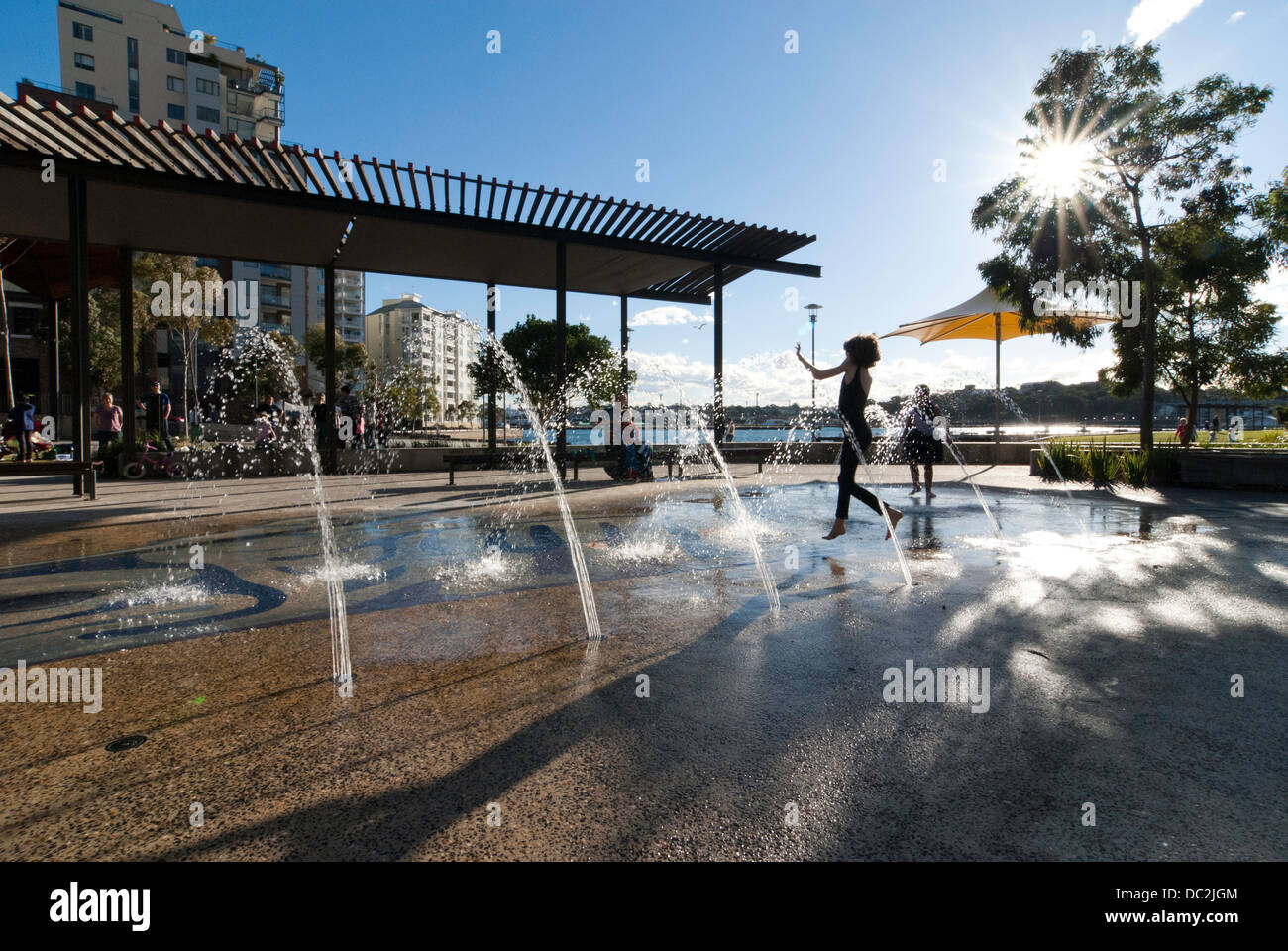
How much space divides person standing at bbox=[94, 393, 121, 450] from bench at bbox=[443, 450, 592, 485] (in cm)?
697

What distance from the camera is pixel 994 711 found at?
281 cm

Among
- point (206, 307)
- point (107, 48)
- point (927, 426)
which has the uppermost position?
point (107, 48)

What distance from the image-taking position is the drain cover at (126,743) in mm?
2477

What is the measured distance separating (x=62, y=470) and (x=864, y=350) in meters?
10.7

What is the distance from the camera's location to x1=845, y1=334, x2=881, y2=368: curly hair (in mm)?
6379

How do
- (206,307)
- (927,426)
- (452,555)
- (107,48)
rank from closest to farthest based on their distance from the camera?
(452,555) < (927,426) < (206,307) < (107,48)

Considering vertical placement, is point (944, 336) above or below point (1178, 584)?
above

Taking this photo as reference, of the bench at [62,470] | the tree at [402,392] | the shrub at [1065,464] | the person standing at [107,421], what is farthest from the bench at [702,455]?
the tree at [402,392]

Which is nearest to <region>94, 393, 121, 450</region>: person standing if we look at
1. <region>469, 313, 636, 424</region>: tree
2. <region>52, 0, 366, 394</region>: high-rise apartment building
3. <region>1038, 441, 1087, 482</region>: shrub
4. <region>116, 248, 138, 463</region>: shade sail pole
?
<region>116, 248, 138, 463</region>: shade sail pole

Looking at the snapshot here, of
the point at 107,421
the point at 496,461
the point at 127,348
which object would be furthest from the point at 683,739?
the point at 107,421

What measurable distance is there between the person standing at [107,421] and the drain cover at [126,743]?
14.4 m

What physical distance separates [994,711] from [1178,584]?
3360 millimetres
